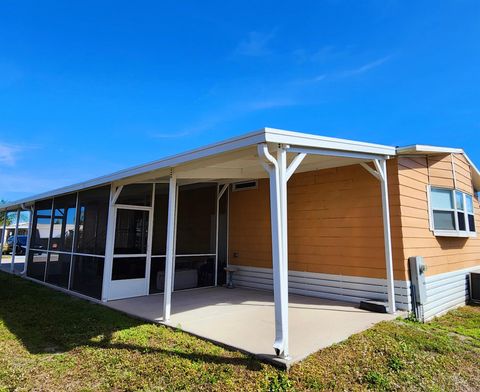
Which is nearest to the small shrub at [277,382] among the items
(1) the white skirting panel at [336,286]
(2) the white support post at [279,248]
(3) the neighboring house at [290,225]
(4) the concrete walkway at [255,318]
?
(4) the concrete walkway at [255,318]

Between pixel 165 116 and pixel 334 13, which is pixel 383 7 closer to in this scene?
pixel 334 13

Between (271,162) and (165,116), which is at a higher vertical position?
(165,116)

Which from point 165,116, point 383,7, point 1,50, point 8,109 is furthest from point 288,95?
point 8,109

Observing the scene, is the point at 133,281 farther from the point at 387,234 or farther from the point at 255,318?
the point at 387,234

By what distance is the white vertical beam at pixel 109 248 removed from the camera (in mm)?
6551

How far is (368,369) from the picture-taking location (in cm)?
335

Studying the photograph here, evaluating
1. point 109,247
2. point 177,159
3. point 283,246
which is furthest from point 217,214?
point 283,246

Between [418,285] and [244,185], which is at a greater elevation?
[244,185]

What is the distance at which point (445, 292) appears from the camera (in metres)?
6.52

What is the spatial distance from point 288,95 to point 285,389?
10529 millimetres

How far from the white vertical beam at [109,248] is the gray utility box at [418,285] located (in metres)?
6.03

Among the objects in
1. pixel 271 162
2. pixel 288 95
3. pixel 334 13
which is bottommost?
pixel 271 162

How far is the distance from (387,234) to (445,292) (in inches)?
100

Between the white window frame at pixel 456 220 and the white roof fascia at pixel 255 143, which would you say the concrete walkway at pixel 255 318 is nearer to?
the white roof fascia at pixel 255 143
